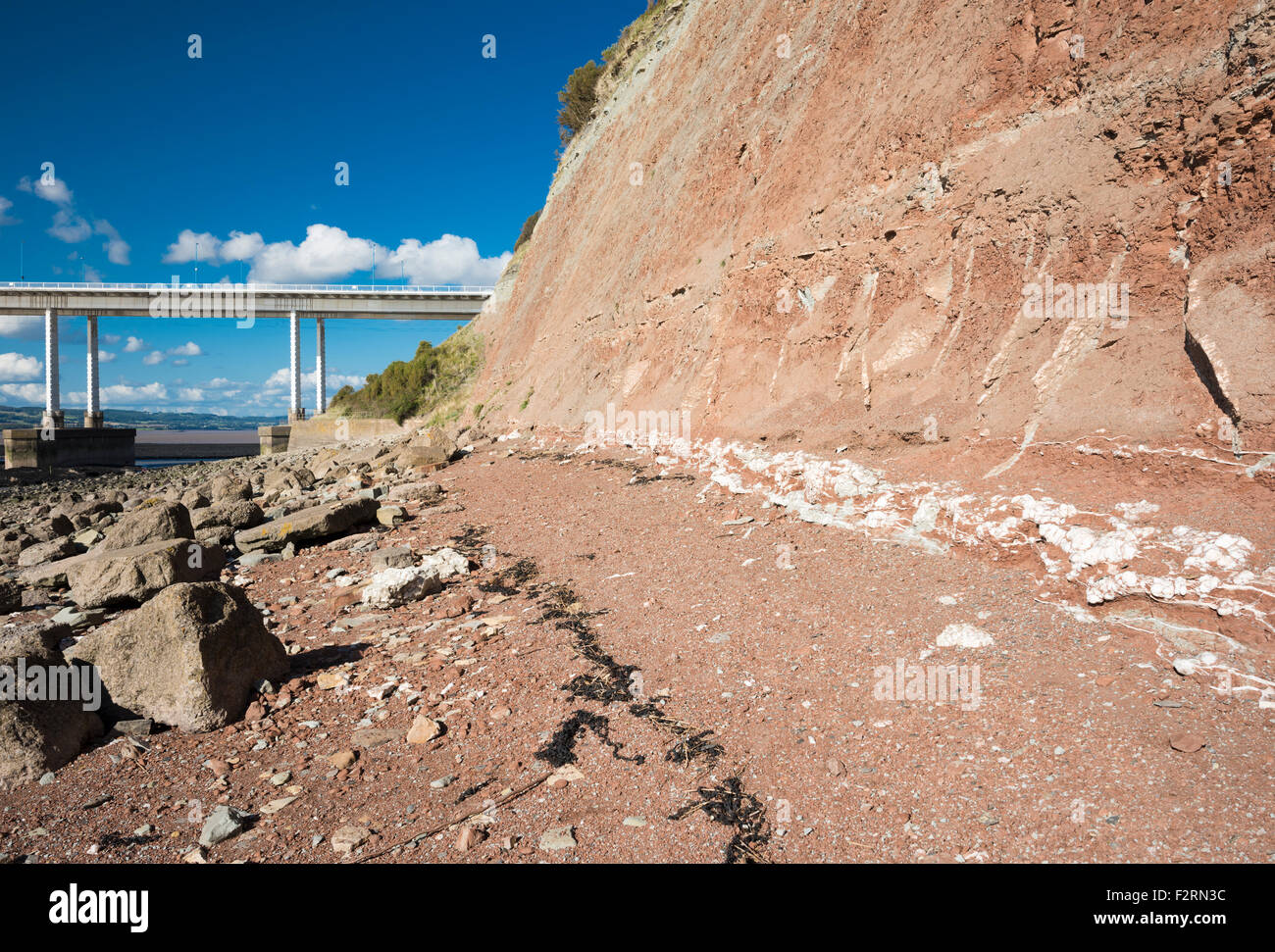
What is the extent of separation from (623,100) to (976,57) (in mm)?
19319

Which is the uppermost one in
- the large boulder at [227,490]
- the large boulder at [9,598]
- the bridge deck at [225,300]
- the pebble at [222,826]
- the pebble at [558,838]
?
the bridge deck at [225,300]

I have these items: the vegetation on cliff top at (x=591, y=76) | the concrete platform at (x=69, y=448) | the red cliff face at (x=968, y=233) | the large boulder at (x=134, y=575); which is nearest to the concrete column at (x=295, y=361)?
the concrete platform at (x=69, y=448)

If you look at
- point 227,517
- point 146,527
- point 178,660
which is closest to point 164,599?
point 178,660

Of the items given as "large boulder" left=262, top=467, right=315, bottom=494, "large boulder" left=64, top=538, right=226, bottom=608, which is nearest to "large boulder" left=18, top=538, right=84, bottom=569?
"large boulder" left=64, top=538, right=226, bottom=608

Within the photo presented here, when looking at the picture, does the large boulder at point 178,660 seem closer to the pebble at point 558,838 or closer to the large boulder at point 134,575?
the large boulder at point 134,575

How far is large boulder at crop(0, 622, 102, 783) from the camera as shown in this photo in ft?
14.0

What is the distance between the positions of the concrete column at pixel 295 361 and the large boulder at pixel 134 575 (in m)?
46.4

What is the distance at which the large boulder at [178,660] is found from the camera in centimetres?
495

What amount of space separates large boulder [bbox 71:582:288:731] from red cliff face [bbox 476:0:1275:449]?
7.52 metres

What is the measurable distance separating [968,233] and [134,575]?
445 inches

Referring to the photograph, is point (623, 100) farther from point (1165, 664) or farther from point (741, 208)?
point (1165, 664)

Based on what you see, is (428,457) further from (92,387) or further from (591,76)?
(92,387)

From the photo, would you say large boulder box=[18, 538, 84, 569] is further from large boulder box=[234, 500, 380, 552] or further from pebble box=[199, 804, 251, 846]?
pebble box=[199, 804, 251, 846]
